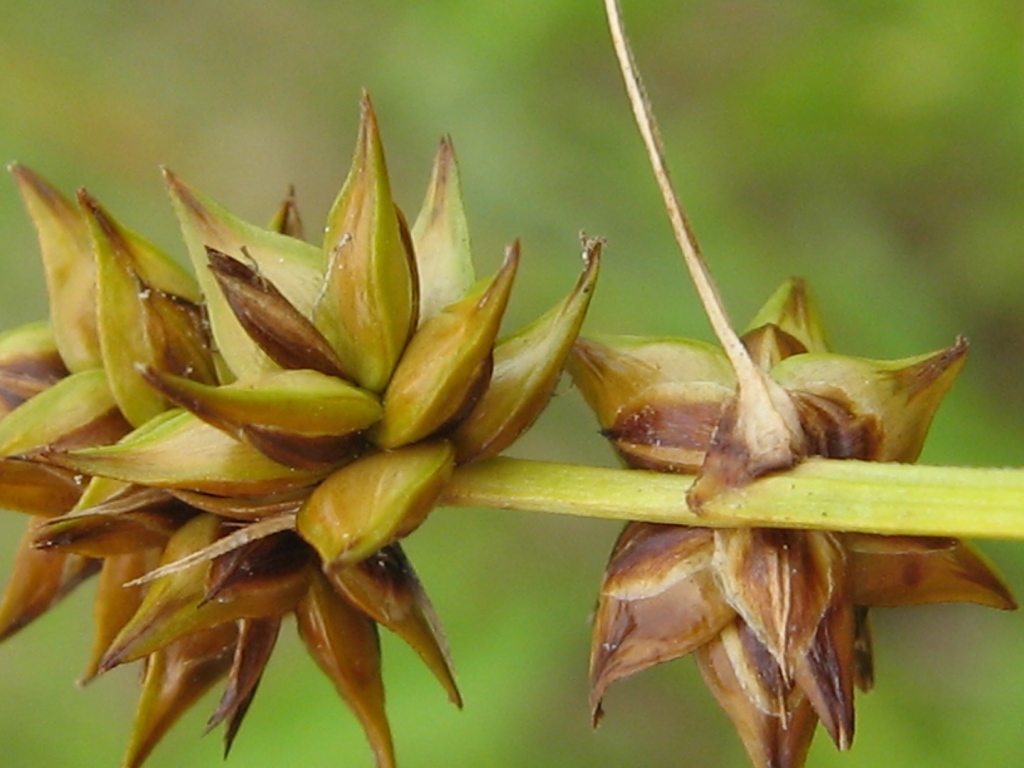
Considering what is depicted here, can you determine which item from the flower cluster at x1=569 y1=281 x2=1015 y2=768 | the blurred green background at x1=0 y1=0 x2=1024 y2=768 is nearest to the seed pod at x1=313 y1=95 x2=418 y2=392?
the flower cluster at x1=569 y1=281 x2=1015 y2=768

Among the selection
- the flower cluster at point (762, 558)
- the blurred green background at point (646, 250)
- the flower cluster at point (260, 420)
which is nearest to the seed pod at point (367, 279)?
the flower cluster at point (260, 420)

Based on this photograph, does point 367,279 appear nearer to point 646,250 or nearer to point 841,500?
point 841,500

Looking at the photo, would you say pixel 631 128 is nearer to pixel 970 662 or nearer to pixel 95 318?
pixel 970 662

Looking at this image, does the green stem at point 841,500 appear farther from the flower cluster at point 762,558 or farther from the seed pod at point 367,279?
the seed pod at point 367,279

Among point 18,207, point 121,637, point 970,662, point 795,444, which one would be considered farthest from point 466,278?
point 18,207

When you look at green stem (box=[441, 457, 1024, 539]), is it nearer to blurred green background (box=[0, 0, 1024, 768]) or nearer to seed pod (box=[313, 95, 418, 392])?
seed pod (box=[313, 95, 418, 392])

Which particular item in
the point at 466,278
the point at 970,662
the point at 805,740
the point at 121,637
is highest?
the point at 466,278
